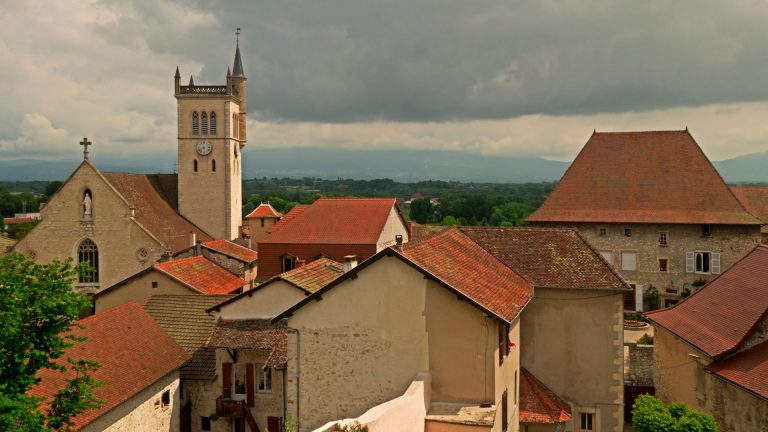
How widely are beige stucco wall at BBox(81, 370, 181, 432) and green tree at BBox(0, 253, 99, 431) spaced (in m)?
1.57

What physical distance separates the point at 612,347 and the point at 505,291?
17.5ft

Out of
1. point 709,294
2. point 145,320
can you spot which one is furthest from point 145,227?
point 709,294

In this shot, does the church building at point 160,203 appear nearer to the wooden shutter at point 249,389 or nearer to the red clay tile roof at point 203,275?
the red clay tile roof at point 203,275

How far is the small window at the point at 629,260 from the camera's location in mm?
42906

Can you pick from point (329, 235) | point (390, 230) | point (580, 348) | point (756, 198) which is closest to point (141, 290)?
point (329, 235)

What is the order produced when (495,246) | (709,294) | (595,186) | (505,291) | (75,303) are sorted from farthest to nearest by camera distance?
(595,186)
(709,294)
(495,246)
(505,291)
(75,303)

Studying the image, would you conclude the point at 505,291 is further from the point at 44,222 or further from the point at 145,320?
the point at 44,222

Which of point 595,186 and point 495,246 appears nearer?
point 495,246

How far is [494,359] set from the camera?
1447 centimetres

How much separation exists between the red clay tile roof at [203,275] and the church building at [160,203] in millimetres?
6721

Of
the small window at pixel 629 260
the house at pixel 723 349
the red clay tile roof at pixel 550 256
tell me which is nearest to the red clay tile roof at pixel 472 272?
the red clay tile roof at pixel 550 256

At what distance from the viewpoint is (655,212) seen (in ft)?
137

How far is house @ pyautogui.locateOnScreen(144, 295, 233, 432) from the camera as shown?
2122 centimetres

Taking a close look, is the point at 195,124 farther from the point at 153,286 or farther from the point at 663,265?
the point at 663,265
